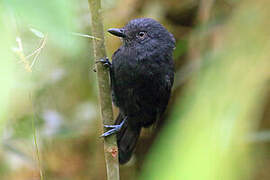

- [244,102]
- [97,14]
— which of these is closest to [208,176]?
[244,102]

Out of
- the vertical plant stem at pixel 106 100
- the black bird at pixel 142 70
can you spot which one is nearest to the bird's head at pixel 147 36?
the black bird at pixel 142 70

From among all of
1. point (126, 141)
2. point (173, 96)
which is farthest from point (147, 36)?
point (173, 96)

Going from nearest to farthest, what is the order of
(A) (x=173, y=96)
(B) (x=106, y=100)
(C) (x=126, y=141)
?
1. (B) (x=106, y=100)
2. (C) (x=126, y=141)
3. (A) (x=173, y=96)

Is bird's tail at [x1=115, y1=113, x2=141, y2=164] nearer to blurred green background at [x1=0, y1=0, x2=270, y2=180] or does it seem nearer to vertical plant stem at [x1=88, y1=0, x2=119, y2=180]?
blurred green background at [x1=0, y1=0, x2=270, y2=180]

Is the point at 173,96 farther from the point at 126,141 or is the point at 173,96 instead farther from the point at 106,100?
the point at 106,100

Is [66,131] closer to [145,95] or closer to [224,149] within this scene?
[145,95]

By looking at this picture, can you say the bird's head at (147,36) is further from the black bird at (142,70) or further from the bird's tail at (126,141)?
the bird's tail at (126,141)
